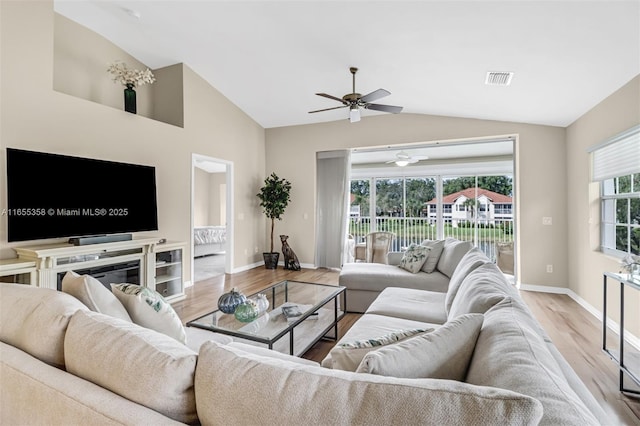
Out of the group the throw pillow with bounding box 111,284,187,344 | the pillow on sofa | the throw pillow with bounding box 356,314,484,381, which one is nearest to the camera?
the throw pillow with bounding box 356,314,484,381

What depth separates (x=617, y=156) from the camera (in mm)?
3084

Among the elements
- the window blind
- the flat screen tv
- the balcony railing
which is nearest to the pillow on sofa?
the flat screen tv

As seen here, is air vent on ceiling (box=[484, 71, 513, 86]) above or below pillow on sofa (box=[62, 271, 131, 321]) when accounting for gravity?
above

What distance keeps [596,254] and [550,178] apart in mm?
1408

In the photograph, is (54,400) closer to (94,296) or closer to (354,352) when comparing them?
(94,296)

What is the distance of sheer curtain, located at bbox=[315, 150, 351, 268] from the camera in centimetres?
598

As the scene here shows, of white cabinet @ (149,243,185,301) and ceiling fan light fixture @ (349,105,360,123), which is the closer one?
ceiling fan light fixture @ (349,105,360,123)

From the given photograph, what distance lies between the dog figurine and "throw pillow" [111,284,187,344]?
4.48 metres

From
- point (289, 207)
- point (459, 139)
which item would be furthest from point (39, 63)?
point (459, 139)

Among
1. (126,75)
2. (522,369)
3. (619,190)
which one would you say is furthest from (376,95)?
(126,75)

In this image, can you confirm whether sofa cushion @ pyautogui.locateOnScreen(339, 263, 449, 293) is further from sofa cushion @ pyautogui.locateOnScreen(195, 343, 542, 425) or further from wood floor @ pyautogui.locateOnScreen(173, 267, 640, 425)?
sofa cushion @ pyautogui.locateOnScreen(195, 343, 542, 425)

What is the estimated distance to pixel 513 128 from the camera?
15.4 feet

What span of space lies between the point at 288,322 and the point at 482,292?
4.36 feet

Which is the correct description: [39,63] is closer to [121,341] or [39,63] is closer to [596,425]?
[121,341]
